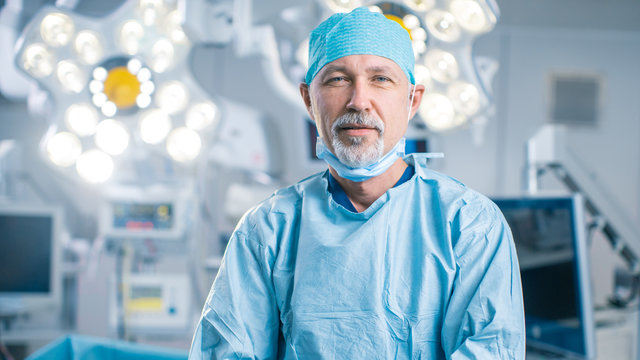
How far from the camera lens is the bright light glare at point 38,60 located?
73.4 inches

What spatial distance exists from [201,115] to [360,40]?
1.17m

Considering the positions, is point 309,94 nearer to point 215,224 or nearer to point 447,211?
point 447,211

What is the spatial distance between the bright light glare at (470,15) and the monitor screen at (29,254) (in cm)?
197

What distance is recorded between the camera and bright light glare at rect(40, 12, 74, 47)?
1.88 meters

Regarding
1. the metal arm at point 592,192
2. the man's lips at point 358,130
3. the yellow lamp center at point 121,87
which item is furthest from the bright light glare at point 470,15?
the yellow lamp center at point 121,87

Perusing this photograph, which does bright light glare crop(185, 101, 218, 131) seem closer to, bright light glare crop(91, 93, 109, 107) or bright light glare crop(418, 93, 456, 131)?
bright light glare crop(91, 93, 109, 107)

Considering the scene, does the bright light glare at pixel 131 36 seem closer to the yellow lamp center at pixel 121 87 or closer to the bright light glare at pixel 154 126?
the yellow lamp center at pixel 121 87

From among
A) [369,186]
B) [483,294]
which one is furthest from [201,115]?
[483,294]

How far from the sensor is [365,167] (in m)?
1.10

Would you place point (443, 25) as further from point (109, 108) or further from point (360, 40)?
point (109, 108)

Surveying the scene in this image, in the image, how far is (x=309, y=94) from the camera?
1.23 metres

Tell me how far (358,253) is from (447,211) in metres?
0.20

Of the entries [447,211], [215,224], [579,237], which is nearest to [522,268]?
[579,237]

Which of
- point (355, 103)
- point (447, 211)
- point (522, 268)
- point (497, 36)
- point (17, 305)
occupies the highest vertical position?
point (497, 36)
